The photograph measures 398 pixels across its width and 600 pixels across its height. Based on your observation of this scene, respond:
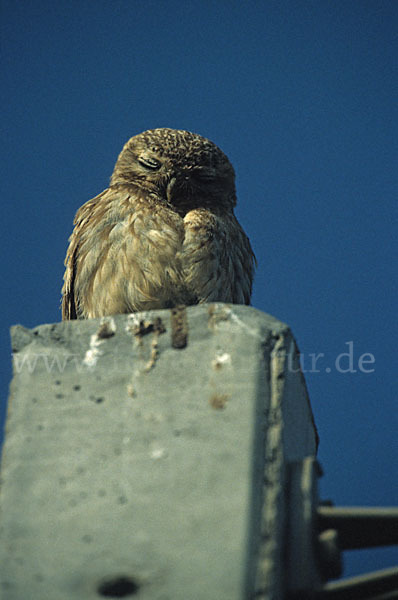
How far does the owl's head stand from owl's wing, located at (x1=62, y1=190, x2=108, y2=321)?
43 cm

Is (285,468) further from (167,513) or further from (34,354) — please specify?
(34,354)

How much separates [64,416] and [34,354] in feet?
1.06

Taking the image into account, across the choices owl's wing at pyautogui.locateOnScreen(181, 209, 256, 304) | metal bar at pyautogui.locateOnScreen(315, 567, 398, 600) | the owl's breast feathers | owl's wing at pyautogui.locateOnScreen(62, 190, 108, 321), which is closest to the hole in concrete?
metal bar at pyautogui.locateOnScreen(315, 567, 398, 600)

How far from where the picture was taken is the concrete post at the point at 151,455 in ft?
6.47

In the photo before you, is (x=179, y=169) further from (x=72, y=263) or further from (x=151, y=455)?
(x=151, y=455)

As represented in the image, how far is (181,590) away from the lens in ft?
6.25

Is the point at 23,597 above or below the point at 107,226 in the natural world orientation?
below

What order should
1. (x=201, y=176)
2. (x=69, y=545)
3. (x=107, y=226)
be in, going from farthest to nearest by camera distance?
(x=201, y=176) → (x=107, y=226) → (x=69, y=545)

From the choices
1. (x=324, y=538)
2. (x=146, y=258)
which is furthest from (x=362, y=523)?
(x=146, y=258)

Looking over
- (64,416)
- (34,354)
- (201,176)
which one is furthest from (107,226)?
(64,416)

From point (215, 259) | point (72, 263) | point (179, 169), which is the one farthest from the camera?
point (179, 169)

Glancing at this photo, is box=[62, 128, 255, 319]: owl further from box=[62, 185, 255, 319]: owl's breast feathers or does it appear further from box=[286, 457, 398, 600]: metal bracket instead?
box=[286, 457, 398, 600]: metal bracket

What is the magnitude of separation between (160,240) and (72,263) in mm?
717

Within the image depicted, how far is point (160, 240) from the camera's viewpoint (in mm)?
4125
